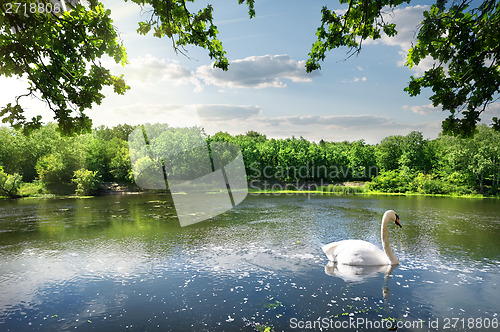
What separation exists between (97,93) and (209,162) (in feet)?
185

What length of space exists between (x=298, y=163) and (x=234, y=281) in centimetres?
5877

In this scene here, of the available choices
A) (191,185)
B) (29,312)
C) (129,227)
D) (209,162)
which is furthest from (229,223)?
(209,162)

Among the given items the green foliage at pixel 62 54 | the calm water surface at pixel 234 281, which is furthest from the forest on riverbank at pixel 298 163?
the green foliage at pixel 62 54

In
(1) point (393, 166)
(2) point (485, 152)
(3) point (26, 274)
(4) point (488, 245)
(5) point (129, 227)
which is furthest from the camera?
(1) point (393, 166)

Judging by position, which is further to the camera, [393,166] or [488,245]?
[393,166]

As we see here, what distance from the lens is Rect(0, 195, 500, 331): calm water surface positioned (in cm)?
734

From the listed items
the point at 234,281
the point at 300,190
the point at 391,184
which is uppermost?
the point at 391,184

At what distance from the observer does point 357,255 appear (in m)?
10.9

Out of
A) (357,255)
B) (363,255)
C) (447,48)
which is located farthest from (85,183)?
(447,48)

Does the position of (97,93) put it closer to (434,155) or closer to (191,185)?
(191,185)

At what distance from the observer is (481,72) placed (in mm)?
6113

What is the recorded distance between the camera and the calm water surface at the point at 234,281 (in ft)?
24.1

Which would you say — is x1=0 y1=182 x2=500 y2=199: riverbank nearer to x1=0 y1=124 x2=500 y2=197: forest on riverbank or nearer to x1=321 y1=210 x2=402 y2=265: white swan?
x1=0 y1=124 x2=500 y2=197: forest on riverbank

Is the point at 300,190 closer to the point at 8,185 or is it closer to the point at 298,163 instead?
the point at 298,163
